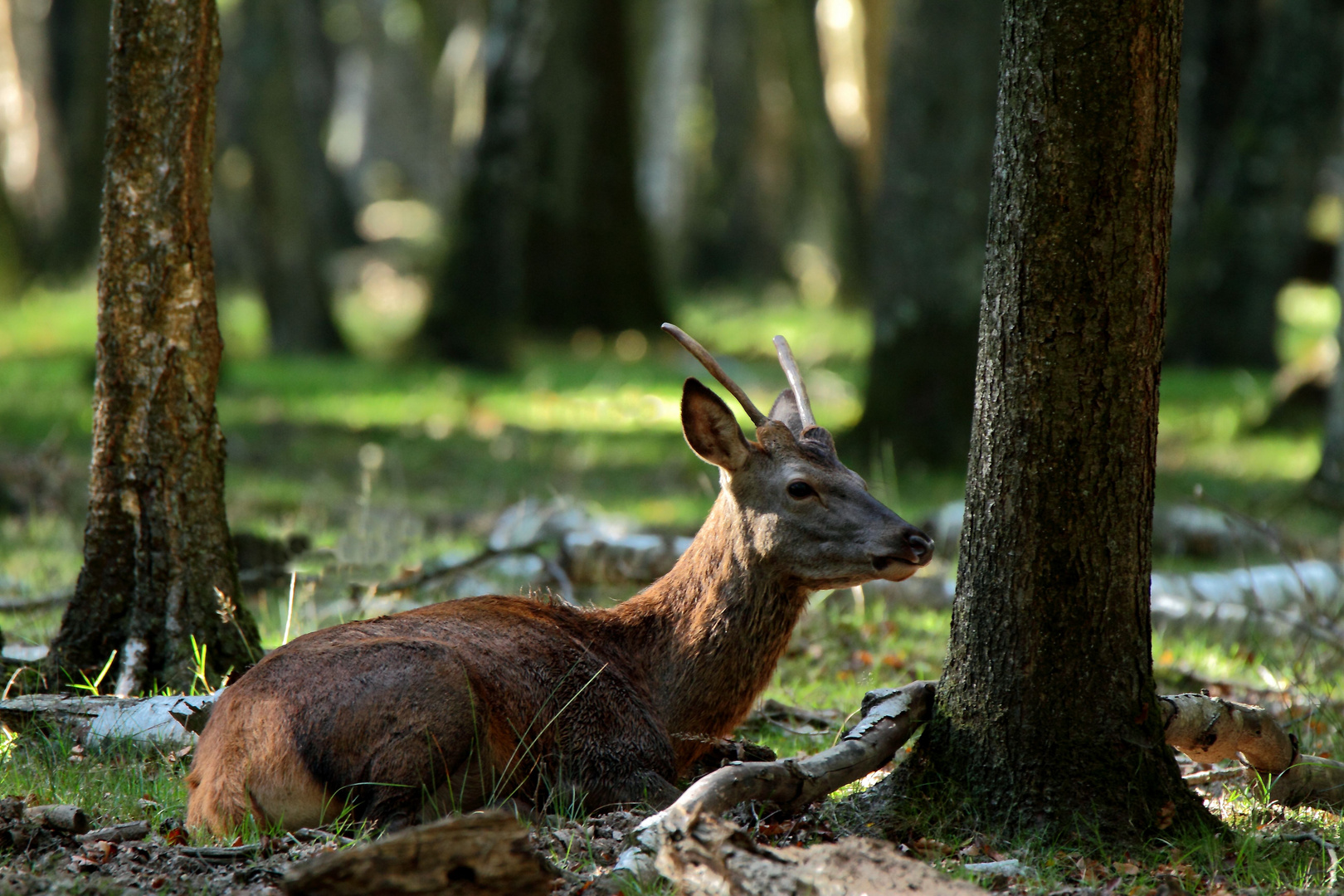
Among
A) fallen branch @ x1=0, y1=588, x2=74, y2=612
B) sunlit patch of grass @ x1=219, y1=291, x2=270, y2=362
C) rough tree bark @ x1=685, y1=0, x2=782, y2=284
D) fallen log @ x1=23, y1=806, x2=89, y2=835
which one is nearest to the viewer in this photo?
fallen log @ x1=23, y1=806, x2=89, y2=835

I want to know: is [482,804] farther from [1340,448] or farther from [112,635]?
[1340,448]

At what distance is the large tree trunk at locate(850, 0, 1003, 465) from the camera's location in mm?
9984

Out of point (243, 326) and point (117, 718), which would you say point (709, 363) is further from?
point (243, 326)

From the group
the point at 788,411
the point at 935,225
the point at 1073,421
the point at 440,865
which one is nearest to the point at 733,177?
the point at 935,225

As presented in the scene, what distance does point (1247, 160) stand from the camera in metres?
14.1

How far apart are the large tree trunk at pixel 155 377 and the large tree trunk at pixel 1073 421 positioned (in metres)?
2.72

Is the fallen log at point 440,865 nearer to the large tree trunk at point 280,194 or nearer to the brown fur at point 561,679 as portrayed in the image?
the brown fur at point 561,679

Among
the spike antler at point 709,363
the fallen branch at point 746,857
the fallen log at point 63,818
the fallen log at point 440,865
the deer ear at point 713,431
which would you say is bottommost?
the fallen log at point 63,818

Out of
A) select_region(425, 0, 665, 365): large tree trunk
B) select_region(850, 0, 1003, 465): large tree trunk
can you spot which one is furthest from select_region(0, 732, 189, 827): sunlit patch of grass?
select_region(425, 0, 665, 365): large tree trunk

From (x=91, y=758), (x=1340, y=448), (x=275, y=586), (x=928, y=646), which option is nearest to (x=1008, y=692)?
(x=928, y=646)

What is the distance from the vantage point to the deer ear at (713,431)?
4652mm

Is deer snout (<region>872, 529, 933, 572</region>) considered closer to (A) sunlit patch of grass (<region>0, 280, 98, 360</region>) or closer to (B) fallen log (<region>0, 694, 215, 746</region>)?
(B) fallen log (<region>0, 694, 215, 746</region>)

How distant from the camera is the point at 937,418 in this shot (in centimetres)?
1010

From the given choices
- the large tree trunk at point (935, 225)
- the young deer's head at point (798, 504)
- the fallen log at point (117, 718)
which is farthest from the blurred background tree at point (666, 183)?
the fallen log at point (117, 718)
